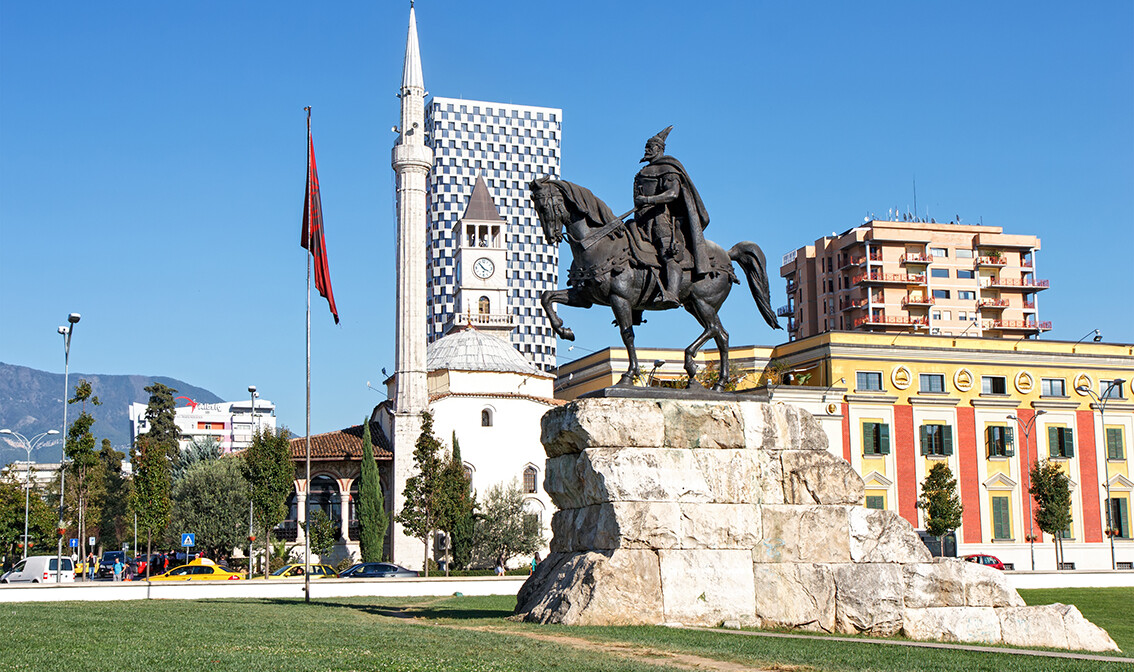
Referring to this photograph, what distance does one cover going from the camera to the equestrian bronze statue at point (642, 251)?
53.7ft

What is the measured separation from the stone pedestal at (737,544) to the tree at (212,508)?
158 ft

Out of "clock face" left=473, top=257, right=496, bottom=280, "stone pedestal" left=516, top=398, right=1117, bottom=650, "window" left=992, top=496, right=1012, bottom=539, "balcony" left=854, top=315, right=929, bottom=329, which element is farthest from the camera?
"balcony" left=854, top=315, right=929, bottom=329

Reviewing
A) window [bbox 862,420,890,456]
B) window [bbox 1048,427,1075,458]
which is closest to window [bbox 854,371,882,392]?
window [bbox 862,420,890,456]

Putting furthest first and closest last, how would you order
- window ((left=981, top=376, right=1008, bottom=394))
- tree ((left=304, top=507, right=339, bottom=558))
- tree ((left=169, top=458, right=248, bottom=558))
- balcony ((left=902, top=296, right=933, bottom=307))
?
balcony ((left=902, top=296, right=933, bottom=307)), window ((left=981, top=376, right=1008, bottom=394)), tree ((left=169, top=458, right=248, bottom=558)), tree ((left=304, top=507, right=339, bottom=558))

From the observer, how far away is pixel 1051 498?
56062 millimetres

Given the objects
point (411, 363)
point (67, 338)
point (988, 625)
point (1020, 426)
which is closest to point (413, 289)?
point (411, 363)

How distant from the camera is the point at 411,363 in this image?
64125 millimetres

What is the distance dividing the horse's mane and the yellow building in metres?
45.3

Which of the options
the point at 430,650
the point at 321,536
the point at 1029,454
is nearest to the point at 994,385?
the point at 1029,454

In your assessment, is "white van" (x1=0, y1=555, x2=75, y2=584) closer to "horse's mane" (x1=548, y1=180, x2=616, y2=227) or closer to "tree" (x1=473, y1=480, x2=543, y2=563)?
"tree" (x1=473, y1=480, x2=543, y2=563)

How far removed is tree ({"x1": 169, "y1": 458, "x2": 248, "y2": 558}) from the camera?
197 feet

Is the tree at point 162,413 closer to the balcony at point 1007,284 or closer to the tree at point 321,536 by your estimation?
the tree at point 321,536

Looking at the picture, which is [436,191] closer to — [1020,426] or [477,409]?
[477,409]

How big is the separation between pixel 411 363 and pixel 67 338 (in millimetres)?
24041
